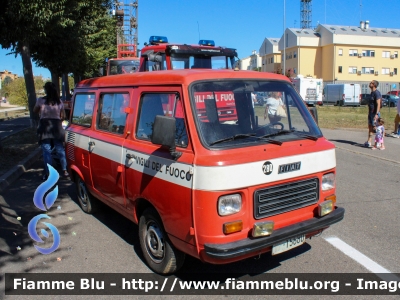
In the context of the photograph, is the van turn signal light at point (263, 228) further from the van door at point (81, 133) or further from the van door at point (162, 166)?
the van door at point (81, 133)

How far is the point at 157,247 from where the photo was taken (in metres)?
4.32

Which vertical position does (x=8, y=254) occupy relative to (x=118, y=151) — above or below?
below

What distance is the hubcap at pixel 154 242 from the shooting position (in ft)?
13.8

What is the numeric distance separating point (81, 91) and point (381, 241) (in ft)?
15.6

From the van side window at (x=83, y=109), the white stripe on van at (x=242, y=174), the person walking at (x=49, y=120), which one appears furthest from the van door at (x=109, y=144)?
the person walking at (x=49, y=120)

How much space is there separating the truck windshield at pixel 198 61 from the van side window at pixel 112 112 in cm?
439

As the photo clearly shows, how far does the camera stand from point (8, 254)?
16.0ft

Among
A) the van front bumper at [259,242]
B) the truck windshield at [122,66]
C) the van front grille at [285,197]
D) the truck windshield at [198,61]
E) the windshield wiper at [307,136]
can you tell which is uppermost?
the truck windshield at [122,66]

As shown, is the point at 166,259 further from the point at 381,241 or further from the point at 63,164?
the point at 63,164

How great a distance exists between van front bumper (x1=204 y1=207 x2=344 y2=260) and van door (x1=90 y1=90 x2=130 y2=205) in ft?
5.54

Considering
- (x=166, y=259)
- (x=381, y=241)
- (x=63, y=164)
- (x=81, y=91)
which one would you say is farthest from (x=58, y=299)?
(x=63, y=164)

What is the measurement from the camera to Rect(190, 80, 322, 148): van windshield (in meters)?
3.86

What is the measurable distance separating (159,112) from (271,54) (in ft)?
245

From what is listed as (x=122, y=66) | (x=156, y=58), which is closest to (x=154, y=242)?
(x=156, y=58)
